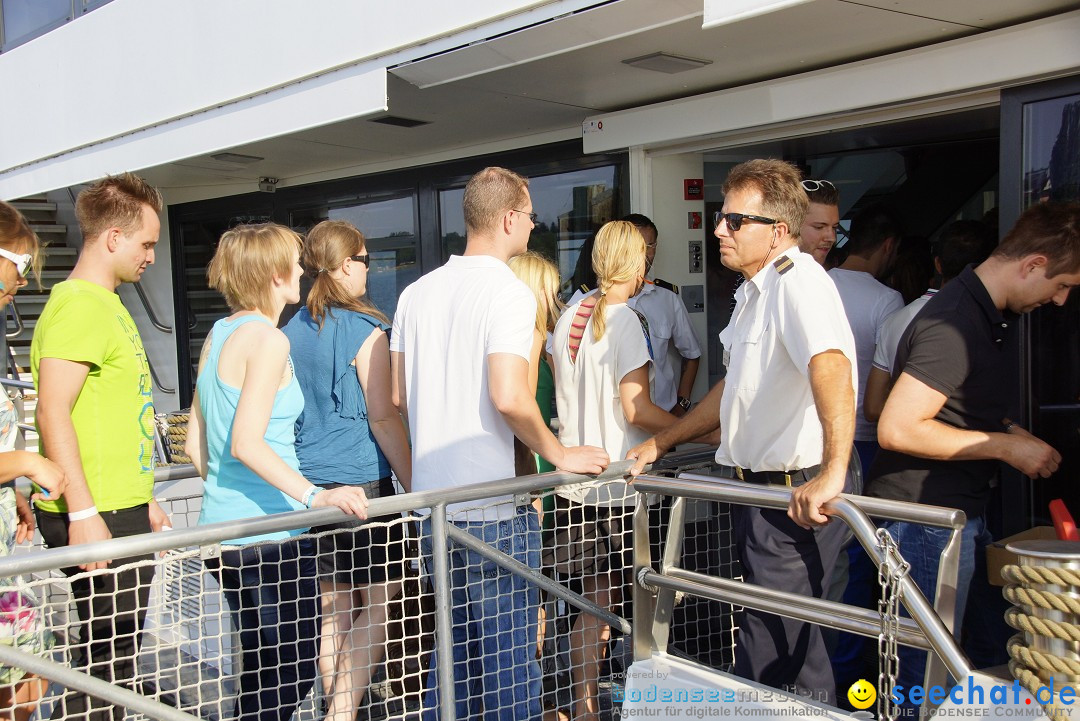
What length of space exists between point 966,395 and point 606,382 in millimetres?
1211

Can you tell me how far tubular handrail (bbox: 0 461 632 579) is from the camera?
2.08 metres

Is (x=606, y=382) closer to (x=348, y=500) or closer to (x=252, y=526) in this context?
(x=348, y=500)

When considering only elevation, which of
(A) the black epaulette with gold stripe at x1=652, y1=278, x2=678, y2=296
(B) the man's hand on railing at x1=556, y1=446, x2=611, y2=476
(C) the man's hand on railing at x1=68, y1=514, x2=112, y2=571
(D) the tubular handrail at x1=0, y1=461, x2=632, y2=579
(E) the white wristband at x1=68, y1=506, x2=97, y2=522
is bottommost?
(C) the man's hand on railing at x1=68, y1=514, x2=112, y2=571

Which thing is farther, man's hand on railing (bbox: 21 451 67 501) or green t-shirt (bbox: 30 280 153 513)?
green t-shirt (bbox: 30 280 153 513)

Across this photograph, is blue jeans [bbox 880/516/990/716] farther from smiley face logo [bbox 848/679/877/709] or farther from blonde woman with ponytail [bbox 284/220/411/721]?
blonde woman with ponytail [bbox 284/220/411/721]

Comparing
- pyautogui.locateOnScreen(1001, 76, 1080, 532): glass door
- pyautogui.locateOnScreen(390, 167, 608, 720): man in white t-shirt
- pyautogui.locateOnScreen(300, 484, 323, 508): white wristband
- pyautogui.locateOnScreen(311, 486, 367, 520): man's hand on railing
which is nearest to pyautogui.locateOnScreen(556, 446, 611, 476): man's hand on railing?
pyautogui.locateOnScreen(390, 167, 608, 720): man in white t-shirt

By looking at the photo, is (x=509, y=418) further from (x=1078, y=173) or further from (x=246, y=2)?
(x=246, y=2)

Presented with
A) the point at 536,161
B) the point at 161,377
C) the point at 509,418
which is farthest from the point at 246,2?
the point at 161,377

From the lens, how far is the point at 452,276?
2811 mm

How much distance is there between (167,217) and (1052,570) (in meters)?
7.79

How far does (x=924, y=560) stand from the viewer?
262 centimetres

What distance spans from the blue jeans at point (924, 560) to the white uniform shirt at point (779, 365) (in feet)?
1.22

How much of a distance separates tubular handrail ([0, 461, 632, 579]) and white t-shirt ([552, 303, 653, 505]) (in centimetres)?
47

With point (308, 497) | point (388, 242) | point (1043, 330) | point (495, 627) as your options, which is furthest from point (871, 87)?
point (388, 242)
